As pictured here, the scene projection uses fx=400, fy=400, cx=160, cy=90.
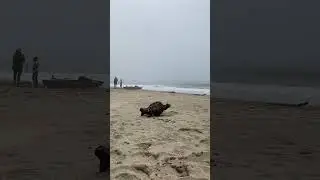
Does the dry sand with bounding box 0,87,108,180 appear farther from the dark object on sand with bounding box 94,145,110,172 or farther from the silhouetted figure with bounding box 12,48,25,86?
the silhouetted figure with bounding box 12,48,25,86

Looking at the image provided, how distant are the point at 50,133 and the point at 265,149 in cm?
189

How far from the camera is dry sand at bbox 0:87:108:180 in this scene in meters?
2.51

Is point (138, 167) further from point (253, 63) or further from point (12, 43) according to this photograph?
point (253, 63)

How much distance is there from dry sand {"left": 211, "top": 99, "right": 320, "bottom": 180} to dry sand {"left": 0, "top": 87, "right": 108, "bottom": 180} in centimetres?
95

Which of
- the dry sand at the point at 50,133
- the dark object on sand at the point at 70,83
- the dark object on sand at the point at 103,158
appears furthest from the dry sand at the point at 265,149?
the dark object on sand at the point at 70,83

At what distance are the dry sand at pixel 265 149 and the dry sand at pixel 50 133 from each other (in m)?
0.95

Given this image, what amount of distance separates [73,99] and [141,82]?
13.7 meters

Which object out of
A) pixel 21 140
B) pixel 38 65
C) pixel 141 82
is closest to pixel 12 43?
pixel 38 65

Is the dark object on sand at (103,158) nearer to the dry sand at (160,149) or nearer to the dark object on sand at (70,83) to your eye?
the dry sand at (160,149)

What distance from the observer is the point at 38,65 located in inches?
251

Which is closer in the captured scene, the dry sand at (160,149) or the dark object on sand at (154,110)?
the dry sand at (160,149)

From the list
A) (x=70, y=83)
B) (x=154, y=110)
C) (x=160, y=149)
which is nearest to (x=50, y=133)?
(x=160, y=149)

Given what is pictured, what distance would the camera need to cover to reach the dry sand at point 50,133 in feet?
8.24

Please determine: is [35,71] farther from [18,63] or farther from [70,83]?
[70,83]
